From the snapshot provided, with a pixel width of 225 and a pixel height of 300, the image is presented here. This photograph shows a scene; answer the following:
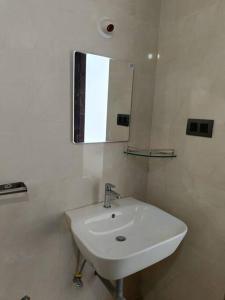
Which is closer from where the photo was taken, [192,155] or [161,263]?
[192,155]

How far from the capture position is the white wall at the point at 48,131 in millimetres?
964

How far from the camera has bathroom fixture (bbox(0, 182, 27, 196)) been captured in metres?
0.96

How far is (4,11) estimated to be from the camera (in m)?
0.89

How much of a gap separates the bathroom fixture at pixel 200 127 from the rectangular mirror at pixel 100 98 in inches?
15.3

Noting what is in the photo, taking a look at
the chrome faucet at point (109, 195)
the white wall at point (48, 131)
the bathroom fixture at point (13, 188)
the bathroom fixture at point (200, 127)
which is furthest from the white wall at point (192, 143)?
the bathroom fixture at point (13, 188)

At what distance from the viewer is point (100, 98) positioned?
1253mm

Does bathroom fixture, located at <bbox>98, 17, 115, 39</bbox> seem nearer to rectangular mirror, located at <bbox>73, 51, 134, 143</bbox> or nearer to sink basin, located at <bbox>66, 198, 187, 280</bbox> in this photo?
rectangular mirror, located at <bbox>73, 51, 134, 143</bbox>

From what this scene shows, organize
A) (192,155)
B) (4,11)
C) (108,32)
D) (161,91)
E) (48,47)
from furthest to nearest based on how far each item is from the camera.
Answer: (161,91) → (192,155) → (108,32) → (48,47) → (4,11)

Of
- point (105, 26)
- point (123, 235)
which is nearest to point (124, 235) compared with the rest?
point (123, 235)

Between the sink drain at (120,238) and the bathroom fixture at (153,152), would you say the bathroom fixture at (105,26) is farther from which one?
the sink drain at (120,238)

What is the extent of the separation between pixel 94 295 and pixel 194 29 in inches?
72.2

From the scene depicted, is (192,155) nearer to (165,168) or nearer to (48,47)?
(165,168)

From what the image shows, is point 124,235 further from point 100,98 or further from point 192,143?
point 100,98

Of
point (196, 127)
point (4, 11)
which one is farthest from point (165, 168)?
point (4, 11)
